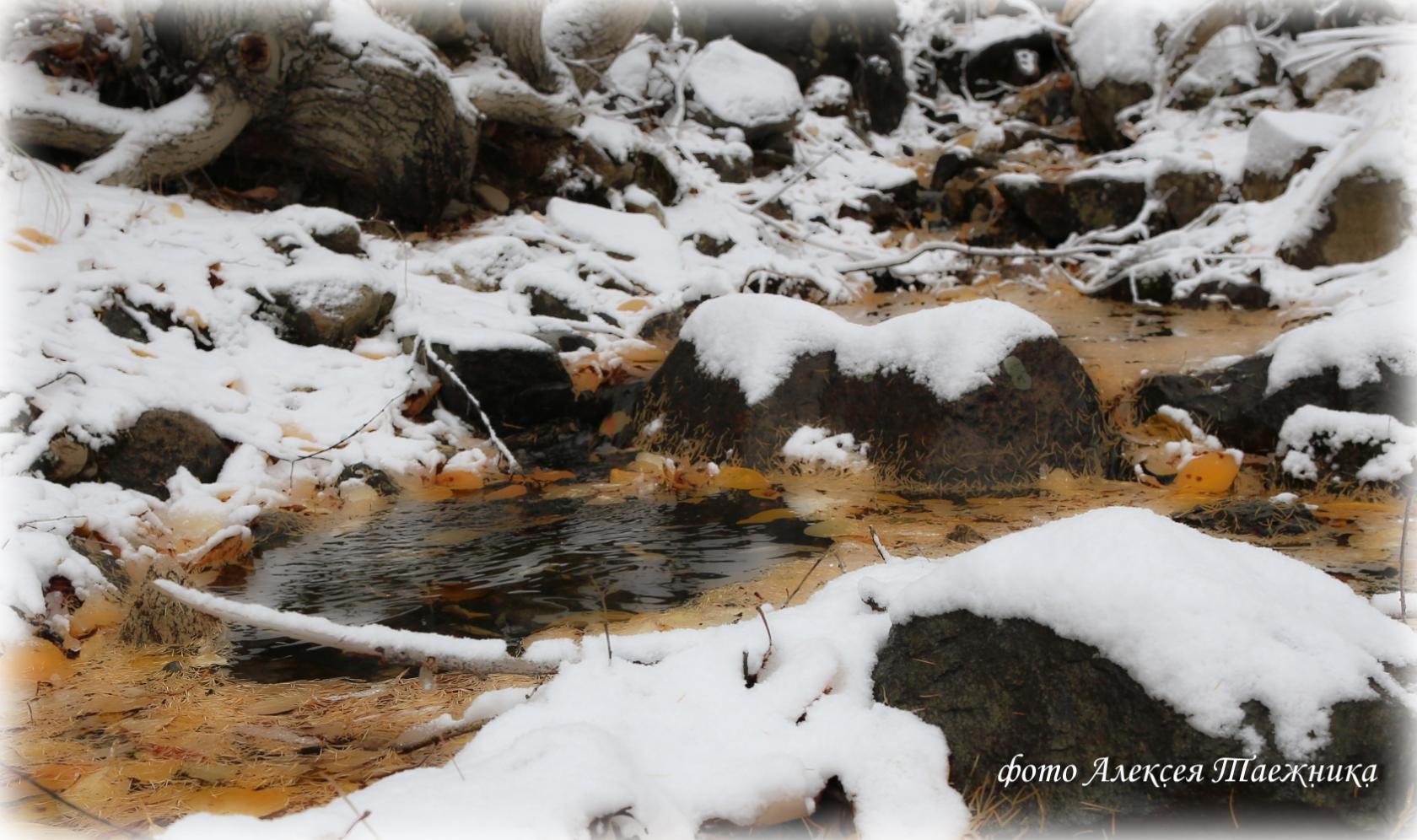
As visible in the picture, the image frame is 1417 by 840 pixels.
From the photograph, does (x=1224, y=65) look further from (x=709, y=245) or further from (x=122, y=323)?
(x=122, y=323)

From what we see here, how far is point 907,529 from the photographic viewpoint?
3.76 meters

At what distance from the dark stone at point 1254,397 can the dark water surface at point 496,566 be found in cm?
241

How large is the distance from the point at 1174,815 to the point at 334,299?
17.1ft

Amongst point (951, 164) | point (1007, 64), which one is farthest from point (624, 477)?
point (1007, 64)

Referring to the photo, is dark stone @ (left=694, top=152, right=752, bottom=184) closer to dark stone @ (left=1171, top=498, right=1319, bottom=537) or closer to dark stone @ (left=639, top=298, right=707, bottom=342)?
dark stone @ (left=639, top=298, right=707, bottom=342)

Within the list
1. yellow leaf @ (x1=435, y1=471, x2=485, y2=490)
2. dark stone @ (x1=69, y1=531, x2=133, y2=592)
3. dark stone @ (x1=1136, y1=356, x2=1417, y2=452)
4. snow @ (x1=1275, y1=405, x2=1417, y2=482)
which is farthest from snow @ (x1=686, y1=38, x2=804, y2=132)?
dark stone @ (x1=69, y1=531, x2=133, y2=592)

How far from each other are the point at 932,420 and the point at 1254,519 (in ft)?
4.88

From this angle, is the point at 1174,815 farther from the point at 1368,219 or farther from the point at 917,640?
the point at 1368,219

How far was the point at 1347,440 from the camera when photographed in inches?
162

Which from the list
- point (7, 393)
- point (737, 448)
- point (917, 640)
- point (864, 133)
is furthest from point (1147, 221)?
point (7, 393)

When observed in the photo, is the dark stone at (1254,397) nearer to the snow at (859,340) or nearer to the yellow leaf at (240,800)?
the snow at (859,340)

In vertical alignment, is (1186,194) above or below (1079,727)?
below

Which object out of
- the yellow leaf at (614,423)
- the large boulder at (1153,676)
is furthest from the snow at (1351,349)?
the yellow leaf at (614,423)

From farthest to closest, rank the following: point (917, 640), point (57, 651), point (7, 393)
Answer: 1. point (7, 393)
2. point (57, 651)
3. point (917, 640)
